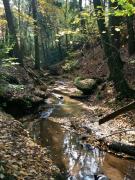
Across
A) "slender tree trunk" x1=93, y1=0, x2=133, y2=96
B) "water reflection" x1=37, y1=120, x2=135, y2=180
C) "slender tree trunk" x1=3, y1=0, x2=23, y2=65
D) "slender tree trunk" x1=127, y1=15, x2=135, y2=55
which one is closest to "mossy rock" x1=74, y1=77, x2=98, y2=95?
"slender tree trunk" x1=127, y1=15, x2=135, y2=55

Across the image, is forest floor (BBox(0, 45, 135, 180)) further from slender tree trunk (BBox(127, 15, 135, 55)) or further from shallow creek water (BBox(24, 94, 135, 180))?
slender tree trunk (BBox(127, 15, 135, 55))

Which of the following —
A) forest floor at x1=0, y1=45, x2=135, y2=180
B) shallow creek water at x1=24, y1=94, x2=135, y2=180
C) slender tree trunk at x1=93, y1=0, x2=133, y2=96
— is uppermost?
slender tree trunk at x1=93, y1=0, x2=133, y2=96

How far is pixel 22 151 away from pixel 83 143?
3202 mm

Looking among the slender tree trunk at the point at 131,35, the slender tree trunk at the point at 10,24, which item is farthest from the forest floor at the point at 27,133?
the slender tree trunk at the point at 10,24

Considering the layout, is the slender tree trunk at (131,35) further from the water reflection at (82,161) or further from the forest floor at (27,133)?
the water reflection at (82,161)

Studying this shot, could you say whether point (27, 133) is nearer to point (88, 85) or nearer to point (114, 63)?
point (114, 63)

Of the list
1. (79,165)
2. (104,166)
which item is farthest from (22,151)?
(104,166)

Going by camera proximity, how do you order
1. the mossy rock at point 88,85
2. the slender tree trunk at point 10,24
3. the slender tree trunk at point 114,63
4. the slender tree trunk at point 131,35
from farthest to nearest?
the slender tree trunk at point 10,24, the mossy rock at point 88,85, the slender tree trunk at point 131,35, the slender tree trunk at point 114,63

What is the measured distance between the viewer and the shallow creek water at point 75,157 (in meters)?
7.99

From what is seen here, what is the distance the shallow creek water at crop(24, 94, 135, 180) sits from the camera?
26.2 ft

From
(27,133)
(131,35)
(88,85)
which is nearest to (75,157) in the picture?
(27,133)

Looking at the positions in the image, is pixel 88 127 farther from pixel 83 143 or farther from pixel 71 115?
pixel 71 115

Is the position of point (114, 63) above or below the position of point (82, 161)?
above

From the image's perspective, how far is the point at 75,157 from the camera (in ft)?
30.3
